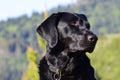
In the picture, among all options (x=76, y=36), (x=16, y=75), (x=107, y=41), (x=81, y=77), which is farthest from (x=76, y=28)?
(x=16, y=75)

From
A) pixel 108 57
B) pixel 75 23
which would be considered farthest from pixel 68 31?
pixel 108 57

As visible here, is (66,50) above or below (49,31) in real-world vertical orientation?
below

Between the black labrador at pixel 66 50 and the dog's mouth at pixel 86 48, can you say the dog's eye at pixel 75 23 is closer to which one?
the black labrador at pixel 66 50

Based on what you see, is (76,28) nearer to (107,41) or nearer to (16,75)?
(107,41)

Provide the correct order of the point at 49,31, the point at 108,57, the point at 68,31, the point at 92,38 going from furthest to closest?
the point at 108,57, the point at 68,31, the point at 49,31, the point at 92,38

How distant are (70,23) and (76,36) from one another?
0.31 m

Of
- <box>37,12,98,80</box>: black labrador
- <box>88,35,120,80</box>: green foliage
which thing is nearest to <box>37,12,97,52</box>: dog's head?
<box>37,12,98,80</box>: black labrador

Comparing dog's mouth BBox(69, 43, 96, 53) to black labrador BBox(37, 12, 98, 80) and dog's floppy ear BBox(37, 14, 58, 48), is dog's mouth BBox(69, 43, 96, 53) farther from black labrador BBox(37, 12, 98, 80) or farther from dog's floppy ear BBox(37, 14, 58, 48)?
dog's floppy ear BBox(37, 14, 58, 48)

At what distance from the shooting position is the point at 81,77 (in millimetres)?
8180

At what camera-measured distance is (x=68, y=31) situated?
27.6ft

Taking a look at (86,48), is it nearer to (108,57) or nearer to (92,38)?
(92,38)

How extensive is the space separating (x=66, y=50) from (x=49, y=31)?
1.36 feet

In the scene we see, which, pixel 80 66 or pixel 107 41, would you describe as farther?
pixel 107 41

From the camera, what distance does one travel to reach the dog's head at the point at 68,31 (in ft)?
26.5
